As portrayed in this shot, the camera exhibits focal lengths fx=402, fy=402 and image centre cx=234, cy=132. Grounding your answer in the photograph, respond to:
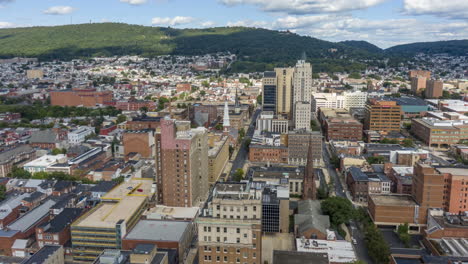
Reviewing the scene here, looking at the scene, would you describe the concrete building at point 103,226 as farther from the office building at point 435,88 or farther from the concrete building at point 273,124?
the office building at point 435,88

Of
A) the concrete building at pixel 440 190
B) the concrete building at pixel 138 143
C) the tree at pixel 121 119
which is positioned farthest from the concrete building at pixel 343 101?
the concrete building at pixel 440 190

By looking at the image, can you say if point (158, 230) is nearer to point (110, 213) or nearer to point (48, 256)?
point (110, 213)

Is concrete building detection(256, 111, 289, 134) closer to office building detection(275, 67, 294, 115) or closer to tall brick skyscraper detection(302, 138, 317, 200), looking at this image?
office building detection(275, 67, 294, 115)

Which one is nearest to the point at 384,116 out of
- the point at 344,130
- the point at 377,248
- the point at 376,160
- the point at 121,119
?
the point at 344,130

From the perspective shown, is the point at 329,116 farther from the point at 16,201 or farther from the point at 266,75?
the point at 16,201

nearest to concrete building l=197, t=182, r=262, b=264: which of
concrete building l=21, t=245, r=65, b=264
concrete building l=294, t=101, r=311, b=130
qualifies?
concrete building l=21, t=245, r=65, b=264

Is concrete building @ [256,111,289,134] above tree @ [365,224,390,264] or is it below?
above

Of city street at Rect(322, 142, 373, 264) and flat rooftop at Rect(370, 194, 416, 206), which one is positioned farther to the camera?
flat rooftop at Rect(370, 194, 416, 206)
